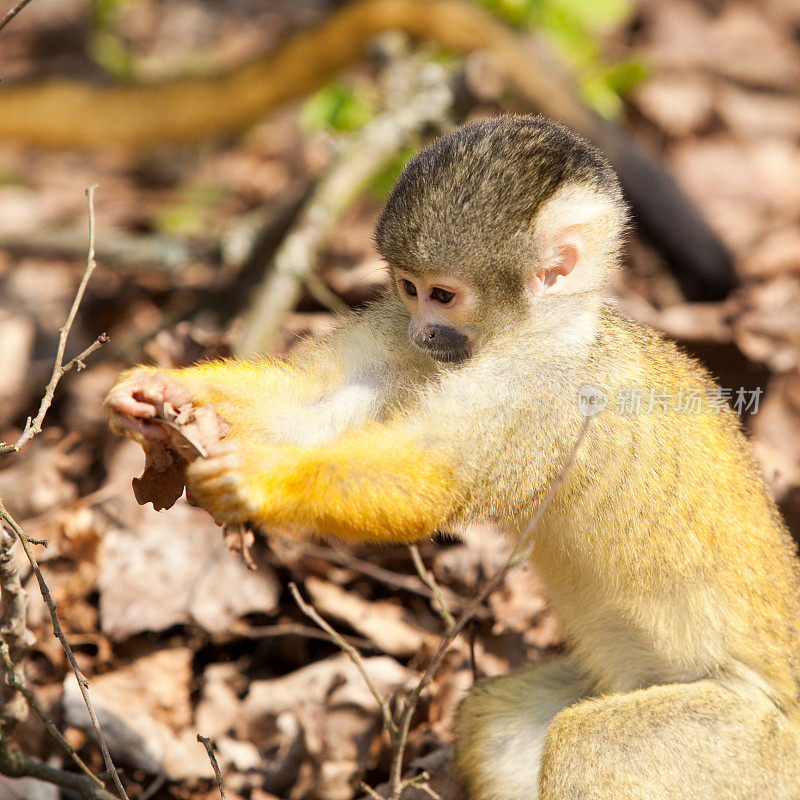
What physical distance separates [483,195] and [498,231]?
0.33 ft

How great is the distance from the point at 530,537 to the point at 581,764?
60cm

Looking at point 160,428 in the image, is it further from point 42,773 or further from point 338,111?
point 338,111

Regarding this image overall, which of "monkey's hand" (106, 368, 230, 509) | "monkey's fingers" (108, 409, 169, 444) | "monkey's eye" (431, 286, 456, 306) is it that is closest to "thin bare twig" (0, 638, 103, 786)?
"monkey's hand" (106, 368, 230, 509)

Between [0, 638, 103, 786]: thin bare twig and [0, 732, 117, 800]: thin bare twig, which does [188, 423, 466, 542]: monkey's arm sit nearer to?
[0, 638, 103, 786]: thin bare twig

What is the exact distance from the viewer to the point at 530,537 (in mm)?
2572

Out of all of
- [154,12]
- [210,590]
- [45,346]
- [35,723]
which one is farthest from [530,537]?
[154,12]

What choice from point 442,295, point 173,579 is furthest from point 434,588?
point 173,579

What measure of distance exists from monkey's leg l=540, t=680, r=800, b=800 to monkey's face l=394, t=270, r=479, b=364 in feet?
3.43

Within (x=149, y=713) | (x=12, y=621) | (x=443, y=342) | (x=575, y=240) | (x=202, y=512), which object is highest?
(x=575, y=240)

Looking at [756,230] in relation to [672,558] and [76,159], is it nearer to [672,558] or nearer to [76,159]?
[672,558]

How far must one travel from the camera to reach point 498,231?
2416 mm

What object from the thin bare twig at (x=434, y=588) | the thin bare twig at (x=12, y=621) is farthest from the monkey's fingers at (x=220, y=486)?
the thin bare twig at (x=434, y=588)

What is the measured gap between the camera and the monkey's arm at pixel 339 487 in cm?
218

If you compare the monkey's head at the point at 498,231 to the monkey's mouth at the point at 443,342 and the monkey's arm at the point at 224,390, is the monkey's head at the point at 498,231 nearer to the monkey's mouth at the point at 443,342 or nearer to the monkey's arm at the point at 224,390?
the monkey's mouth at the point at 443,342
